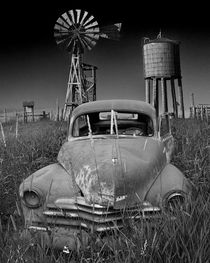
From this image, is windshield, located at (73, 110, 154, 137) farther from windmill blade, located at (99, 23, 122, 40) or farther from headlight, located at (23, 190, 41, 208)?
→ windmill blade, located at (99, 23, 122, 40)

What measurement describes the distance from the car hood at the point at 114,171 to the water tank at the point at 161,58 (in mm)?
A: 18155

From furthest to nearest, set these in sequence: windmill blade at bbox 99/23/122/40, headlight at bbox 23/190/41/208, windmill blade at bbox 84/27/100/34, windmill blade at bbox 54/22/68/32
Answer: windmill blade at bbox 99/23/122/40 < windmill blade at bbox 84/27/100/34 < windmill blade at bbox 54/22/68/32 < headlight at bbox 23/190/41/208

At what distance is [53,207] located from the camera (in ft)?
10.8

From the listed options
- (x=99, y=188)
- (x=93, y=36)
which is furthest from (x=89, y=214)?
(x=93, y=36)

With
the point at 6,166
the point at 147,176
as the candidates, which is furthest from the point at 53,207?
the point at 6,166

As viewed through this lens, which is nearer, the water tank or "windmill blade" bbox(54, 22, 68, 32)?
the water tank

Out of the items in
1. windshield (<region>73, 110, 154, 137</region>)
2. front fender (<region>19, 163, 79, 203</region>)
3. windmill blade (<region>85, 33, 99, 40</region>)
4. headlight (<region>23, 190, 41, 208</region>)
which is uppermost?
windmill blade (<region>85, 33, 99, 40</region>)

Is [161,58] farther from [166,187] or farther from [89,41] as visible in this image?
[166,187]

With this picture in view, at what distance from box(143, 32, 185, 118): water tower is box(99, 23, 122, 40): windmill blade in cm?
790

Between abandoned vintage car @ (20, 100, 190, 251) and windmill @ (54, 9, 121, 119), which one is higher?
windmill @ (54, 9, 121, 119)

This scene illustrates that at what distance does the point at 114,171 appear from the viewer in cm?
313

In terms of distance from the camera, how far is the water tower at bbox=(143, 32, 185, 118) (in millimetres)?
21438

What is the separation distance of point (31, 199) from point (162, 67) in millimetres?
19149

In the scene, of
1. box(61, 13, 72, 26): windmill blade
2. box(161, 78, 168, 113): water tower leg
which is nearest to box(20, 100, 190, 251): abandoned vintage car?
box(161, 78, 168, 113): water tower leg
